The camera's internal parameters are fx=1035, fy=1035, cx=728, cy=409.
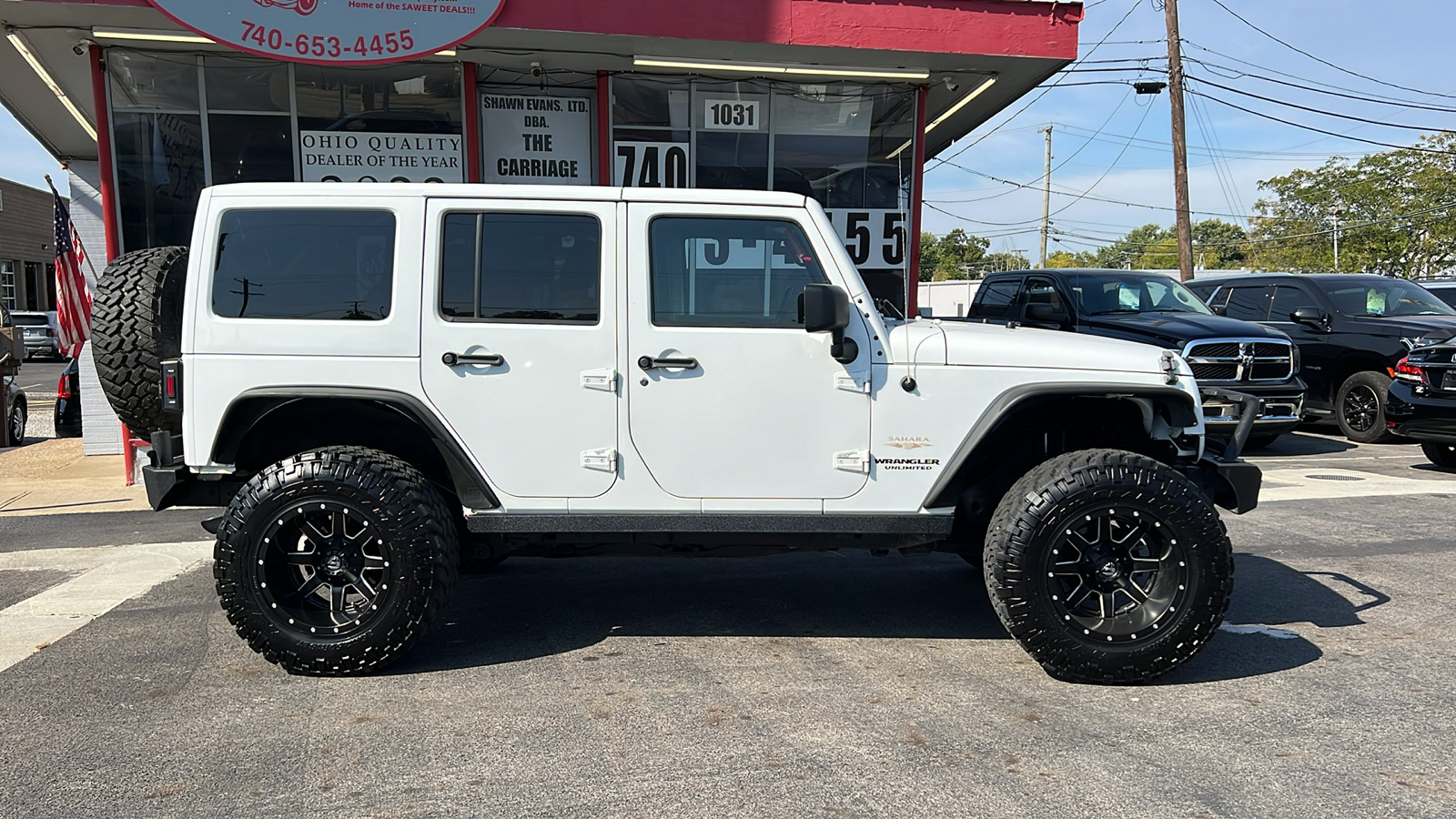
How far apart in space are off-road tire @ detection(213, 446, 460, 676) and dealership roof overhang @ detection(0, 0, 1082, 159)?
19.1 ft

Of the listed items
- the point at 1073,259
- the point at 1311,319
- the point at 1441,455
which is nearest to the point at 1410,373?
the point at 1441,455

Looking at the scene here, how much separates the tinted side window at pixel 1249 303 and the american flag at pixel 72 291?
1461 cm

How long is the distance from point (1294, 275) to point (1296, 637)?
Result: 387 inches

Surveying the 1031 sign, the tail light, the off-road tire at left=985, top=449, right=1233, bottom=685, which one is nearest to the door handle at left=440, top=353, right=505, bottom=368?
the off-road tire at left=985, top=449, right=1233, bottom=685

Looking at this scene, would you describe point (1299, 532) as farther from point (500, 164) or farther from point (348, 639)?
point (500, 164)

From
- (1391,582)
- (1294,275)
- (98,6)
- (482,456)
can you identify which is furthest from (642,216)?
(1294,275)

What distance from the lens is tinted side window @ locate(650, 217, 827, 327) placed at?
435cm

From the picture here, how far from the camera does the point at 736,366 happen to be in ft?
14.2

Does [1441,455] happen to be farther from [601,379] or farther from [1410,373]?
[601,379]

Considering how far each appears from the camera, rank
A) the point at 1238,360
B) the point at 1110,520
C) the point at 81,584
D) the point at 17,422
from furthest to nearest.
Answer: the point at 17,422
the point at 1238,360
the point at 81,584
the point at 1110,520

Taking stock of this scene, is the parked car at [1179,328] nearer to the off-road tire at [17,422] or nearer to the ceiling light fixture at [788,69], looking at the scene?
the ceiling light fixture at [788,69]

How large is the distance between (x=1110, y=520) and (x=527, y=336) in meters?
2.52

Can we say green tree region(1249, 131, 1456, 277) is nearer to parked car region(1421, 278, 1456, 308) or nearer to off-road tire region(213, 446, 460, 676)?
parked car region(1421, 278, 1456, 308)

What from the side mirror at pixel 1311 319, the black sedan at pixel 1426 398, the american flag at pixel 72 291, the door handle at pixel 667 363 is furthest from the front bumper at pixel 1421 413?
the american flag at pixel 72 291
